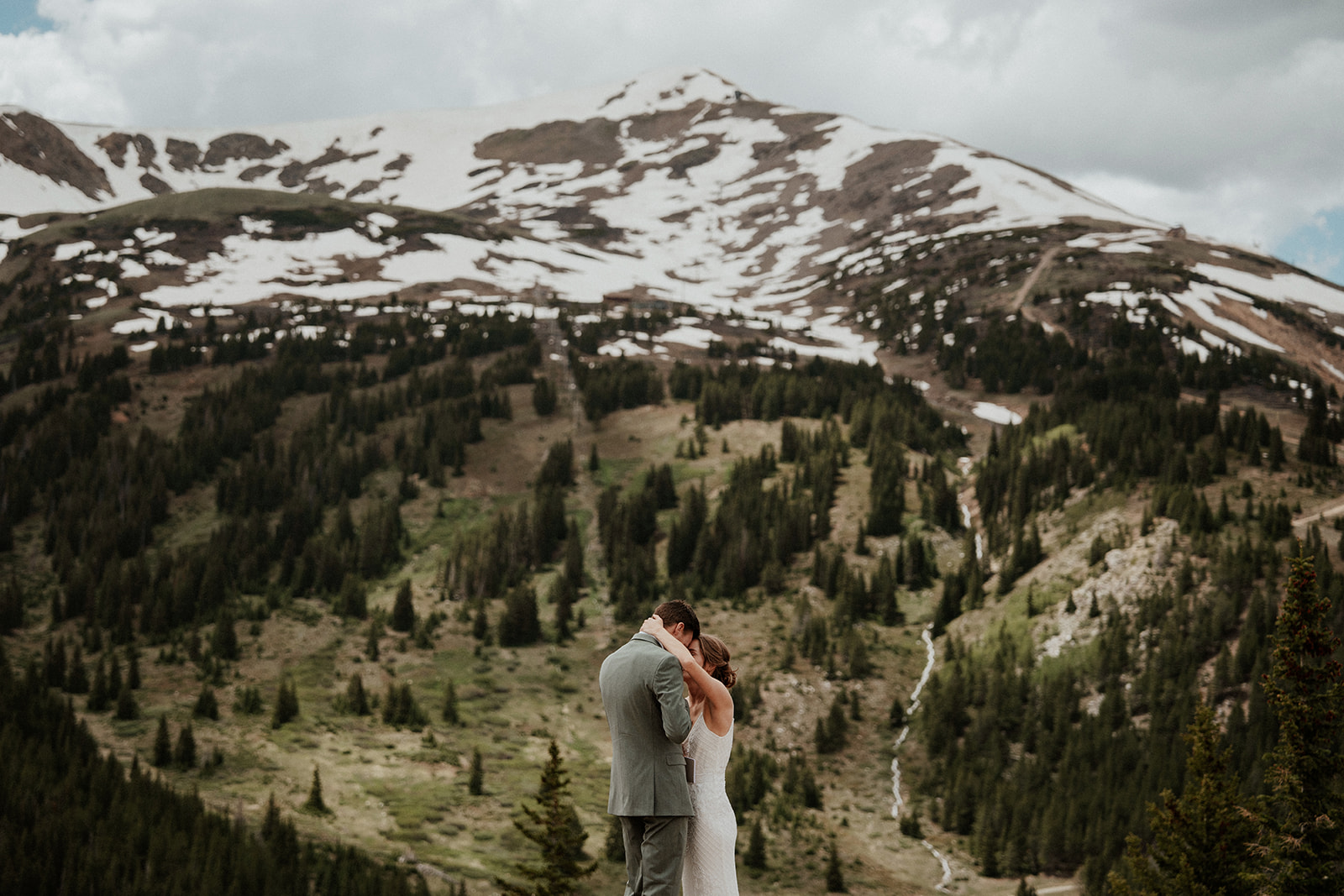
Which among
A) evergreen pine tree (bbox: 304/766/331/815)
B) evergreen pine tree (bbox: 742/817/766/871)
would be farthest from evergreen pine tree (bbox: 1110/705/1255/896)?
evergreen pine tree (bbox: 304/766/331/815)

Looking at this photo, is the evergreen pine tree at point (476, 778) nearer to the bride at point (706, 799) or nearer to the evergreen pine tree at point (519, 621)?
the evergreen pine tree at point (519, 621)

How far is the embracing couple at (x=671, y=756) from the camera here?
7.05 metres

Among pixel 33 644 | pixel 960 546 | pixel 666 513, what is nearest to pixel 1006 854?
pixel 960 546

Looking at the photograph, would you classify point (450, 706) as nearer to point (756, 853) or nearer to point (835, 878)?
point (756, 853)

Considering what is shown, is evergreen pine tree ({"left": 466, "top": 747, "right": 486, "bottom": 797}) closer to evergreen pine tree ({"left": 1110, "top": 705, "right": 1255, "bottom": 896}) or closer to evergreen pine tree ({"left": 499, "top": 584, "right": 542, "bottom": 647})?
evergreen pine tree ({"left": 499, "top": 584, "right": 542, "bottom": 647})

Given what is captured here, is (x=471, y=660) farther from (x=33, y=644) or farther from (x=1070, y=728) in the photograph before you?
(x=1070, y=728)

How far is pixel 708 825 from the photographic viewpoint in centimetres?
748

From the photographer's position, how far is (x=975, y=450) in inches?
4205

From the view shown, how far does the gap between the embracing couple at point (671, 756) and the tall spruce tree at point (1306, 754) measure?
19.8 metres

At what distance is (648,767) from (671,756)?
0.59 feet

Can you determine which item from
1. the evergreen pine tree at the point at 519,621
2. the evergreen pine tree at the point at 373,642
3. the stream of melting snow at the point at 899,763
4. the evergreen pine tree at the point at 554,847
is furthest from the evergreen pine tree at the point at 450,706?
the evergreen pine tree at the point at 554,847

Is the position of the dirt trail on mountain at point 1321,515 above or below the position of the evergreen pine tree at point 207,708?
above

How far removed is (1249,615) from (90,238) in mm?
176636

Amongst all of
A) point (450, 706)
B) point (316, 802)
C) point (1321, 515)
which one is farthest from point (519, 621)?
point (1321, 515)
